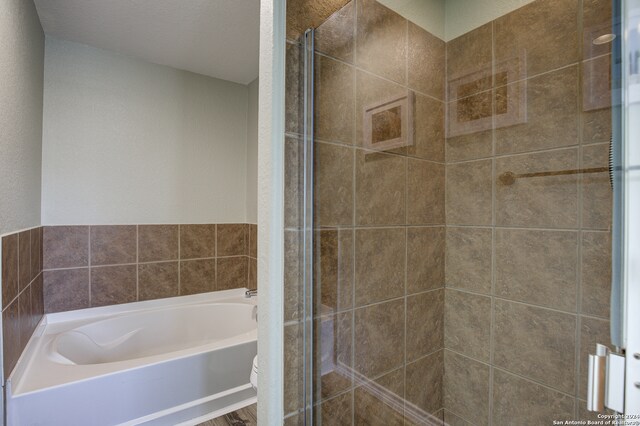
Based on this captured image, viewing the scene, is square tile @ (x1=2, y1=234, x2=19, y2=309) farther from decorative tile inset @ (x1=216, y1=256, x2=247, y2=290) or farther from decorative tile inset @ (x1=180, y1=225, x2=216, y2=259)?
decorative tile inset @ (x1=216, y1=256, x2=247, y2=290)

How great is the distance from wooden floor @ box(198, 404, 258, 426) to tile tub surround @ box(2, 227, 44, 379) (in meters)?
1.03

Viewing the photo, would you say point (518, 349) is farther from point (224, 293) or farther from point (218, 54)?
point (218, 54)

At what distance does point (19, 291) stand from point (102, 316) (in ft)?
2.71

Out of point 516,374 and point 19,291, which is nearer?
point 516,374

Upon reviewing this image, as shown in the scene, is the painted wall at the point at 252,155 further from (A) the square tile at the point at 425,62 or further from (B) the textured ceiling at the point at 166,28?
(A) the square tile at the point at 425,62

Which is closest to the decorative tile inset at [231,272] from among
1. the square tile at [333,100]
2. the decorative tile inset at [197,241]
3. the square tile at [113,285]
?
the decorative tile inset at [197,241]

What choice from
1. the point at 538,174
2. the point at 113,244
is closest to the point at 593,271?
the point at 538,174

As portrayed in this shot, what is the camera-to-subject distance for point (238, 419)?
1.81 metres

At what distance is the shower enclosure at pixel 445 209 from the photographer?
0.95m

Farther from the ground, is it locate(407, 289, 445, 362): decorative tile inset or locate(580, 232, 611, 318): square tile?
locate(580, 232, 611, 318): square tile

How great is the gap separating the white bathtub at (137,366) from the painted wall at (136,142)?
728 millimetres

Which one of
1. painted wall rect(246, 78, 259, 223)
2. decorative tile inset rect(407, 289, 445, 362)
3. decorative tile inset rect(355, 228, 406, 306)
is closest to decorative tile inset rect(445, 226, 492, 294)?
decorative tile inset rect(407, 289, 445, 362)

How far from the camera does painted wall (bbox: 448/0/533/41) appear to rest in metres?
1.25

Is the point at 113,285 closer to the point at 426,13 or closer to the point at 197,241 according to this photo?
the point at 197,241
